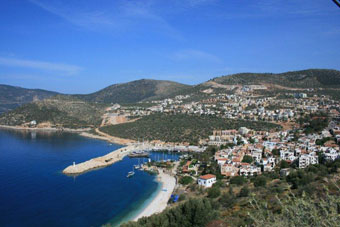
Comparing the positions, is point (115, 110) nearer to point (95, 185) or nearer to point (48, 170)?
point (48, 170)

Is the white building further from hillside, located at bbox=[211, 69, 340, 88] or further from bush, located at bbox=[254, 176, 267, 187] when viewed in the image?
hillside, located at bbox=[211, 69, 340, 88]

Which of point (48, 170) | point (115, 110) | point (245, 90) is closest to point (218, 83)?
point (245, 90)

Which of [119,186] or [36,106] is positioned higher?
[36,106]

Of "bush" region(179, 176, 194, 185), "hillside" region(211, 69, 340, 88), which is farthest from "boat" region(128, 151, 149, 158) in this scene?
"hillside" region(211, 69, 340, 88)

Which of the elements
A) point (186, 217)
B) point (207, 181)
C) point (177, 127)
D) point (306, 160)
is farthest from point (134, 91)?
point (186, 217)

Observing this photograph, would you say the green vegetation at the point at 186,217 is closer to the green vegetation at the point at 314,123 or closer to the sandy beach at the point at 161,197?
the sandy beach at the point at 161,197

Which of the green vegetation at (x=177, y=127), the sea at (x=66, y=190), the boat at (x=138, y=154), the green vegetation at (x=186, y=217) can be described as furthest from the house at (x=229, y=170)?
the green vegetation at (x=177, y=127)
